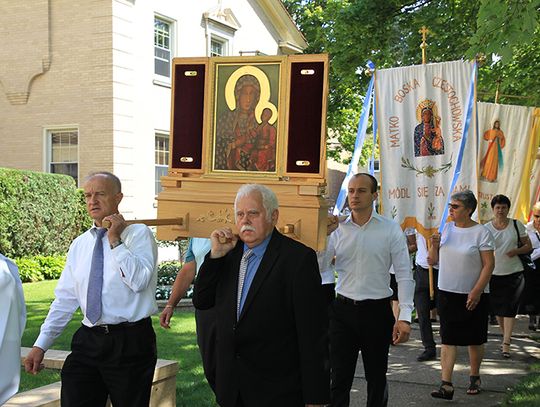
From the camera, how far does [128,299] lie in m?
4.49

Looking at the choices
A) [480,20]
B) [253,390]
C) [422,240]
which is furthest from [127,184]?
[253,390]

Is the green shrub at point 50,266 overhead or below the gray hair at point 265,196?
below

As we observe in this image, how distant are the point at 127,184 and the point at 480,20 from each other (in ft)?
46.7

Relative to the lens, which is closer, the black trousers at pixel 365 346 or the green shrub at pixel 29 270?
the black trousers at pixel 365 346

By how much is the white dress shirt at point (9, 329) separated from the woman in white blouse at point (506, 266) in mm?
7660

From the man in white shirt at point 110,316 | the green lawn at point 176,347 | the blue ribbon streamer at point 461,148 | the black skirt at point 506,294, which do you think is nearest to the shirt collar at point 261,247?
the man in white shirt at point 110,316

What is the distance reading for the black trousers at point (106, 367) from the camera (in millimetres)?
4430

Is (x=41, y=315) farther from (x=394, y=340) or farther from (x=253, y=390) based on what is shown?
(x=253, y=390)

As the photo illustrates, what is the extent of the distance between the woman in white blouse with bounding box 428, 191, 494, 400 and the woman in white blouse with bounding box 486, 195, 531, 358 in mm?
2271

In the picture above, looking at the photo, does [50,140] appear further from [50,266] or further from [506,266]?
[506,266]

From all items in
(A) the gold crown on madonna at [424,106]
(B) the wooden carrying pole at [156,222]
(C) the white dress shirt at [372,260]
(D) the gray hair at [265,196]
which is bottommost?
(C) the white dress shirt at [372,260]

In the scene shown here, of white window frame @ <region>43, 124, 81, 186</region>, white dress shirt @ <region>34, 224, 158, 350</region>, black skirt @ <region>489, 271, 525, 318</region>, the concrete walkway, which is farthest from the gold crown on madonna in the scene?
white window frame @ <region>43, 124, 81, 186</region>

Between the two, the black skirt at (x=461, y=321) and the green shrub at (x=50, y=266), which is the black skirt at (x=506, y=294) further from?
the green shrub at (x=50, y=266)

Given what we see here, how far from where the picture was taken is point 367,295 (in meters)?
5.88
